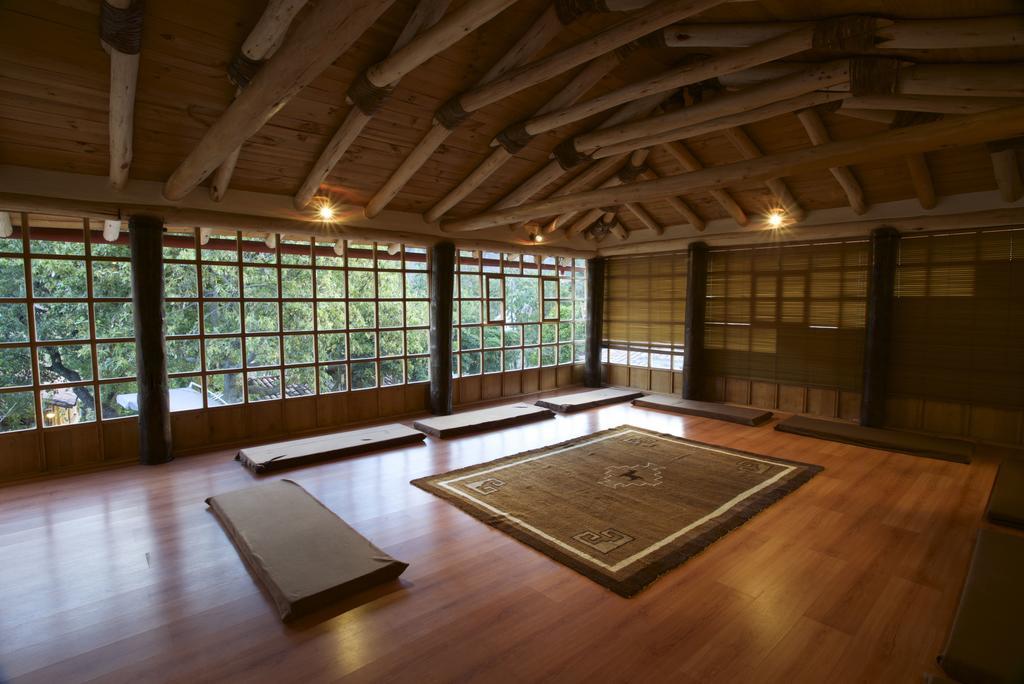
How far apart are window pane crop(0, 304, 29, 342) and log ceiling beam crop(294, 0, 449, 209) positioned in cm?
275

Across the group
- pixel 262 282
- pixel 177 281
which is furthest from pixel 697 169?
pixel 177 281

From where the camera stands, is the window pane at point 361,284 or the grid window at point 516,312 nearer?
the grid window at point 516,312

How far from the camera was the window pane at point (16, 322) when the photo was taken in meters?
4.72

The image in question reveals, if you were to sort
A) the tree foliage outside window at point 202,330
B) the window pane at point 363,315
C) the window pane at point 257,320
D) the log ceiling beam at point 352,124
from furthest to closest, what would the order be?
1. the window pane at point 363,315
2. the window pane at point 257,320
3. the tree foliage outside window at point 202,330
4. the log ceiling beam at point 352,124

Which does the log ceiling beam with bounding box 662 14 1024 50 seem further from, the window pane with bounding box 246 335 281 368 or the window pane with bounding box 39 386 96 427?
the window pane with bounding box 39 386 96 427

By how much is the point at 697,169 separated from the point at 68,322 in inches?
299

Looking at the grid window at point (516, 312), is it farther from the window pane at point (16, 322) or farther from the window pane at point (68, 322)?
the window pane at point (16, 322)

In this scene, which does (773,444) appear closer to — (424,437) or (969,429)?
(969,429)

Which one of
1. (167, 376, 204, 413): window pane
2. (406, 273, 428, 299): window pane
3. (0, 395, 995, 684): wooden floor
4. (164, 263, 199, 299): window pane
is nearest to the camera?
(0, 395, 995, 684): wooden floor

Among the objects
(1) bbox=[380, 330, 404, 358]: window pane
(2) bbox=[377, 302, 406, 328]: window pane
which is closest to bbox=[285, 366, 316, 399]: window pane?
(1) bbox=[380, 330, 404, 358]: window pane

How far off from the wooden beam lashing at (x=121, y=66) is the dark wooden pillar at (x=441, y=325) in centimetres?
363

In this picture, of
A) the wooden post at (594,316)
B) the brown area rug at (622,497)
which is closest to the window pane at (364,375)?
the brown area rug at (622,497)

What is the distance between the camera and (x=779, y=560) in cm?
330

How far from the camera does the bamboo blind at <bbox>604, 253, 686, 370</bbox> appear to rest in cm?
883
